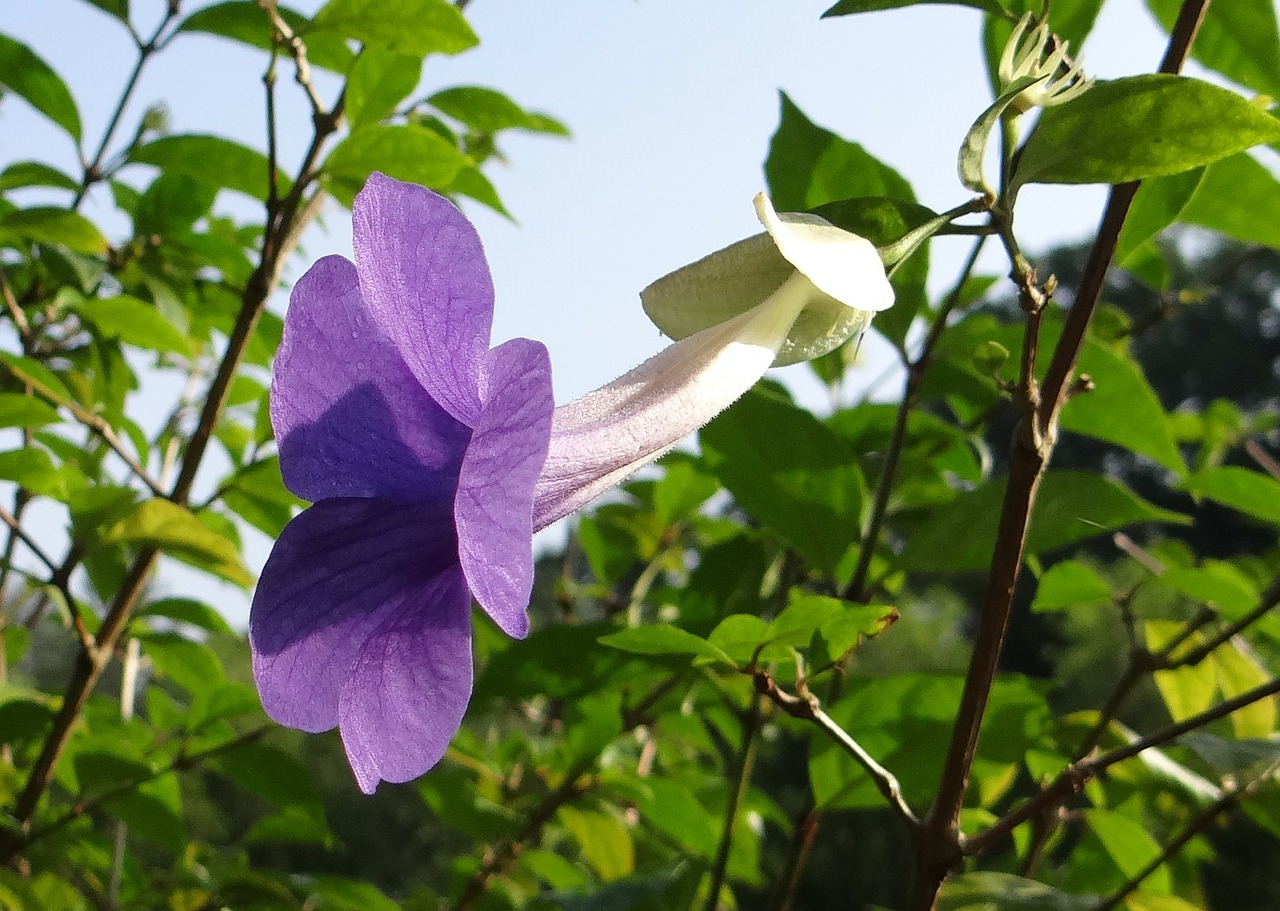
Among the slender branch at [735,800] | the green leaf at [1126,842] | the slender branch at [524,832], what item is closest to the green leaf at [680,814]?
the slender branch at [524,832]

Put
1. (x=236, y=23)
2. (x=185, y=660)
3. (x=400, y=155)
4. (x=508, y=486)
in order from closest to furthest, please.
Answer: (x=508, y=486), (x=400, y=155), (x=236, y=23), (x=185, y=660)

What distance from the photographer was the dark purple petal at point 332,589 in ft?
1.48

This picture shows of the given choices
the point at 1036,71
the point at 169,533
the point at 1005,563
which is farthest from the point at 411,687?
the point at 169,533

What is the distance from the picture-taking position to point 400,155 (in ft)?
3.20

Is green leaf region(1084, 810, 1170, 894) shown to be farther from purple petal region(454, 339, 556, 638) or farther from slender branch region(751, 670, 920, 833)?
purple petal region(454, 339, 556, 638)

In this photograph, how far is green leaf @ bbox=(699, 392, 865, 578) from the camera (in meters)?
0.79

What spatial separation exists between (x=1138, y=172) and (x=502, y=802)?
1.34m

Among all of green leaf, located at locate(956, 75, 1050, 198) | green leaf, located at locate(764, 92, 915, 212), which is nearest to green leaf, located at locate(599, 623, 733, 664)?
green leaf, located at locate(956, 75, 1050, 198)

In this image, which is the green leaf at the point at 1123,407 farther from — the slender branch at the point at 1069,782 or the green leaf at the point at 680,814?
the green leaf at the point at 680,814

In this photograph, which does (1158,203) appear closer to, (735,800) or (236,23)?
(735,800)

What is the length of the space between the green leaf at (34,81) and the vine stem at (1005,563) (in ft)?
3.58

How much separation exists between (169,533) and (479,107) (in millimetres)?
563

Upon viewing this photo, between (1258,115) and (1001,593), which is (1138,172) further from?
(1001,593)

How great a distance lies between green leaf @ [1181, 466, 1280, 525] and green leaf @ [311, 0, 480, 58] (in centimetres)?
74
